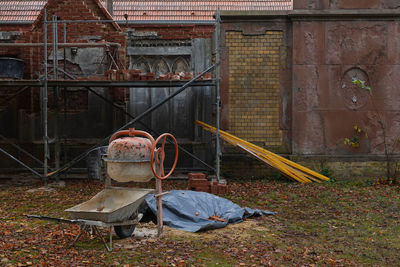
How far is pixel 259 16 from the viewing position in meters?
11.8

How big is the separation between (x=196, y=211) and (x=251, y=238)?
4.01 feet

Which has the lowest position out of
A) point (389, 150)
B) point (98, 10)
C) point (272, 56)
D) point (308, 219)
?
point (308, 219)

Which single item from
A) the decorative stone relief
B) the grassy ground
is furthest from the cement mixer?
the decorative stone relief

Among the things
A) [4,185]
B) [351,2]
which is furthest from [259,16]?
[4,185]

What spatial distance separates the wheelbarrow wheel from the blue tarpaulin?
728mm

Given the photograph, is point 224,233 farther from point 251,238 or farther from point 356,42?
point 356,42

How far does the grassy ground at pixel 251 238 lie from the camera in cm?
576

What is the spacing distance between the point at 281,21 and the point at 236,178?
4107mm

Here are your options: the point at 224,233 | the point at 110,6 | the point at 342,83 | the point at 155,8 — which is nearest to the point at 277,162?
the point at 342,83

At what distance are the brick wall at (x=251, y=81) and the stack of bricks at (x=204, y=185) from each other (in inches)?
92.4

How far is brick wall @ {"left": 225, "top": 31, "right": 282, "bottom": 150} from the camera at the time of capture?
1186cm

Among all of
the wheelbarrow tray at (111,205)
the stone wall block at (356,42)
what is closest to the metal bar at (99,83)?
the wheelbarrow tray at (111,205)

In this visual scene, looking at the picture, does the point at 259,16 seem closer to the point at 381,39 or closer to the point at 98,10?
the point at 381,39

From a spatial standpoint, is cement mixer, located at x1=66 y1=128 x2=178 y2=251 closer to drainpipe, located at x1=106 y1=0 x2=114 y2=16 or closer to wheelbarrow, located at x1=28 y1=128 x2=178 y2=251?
wheelbarrow, located at x1=28 y1=128 x2=178 y2=251
